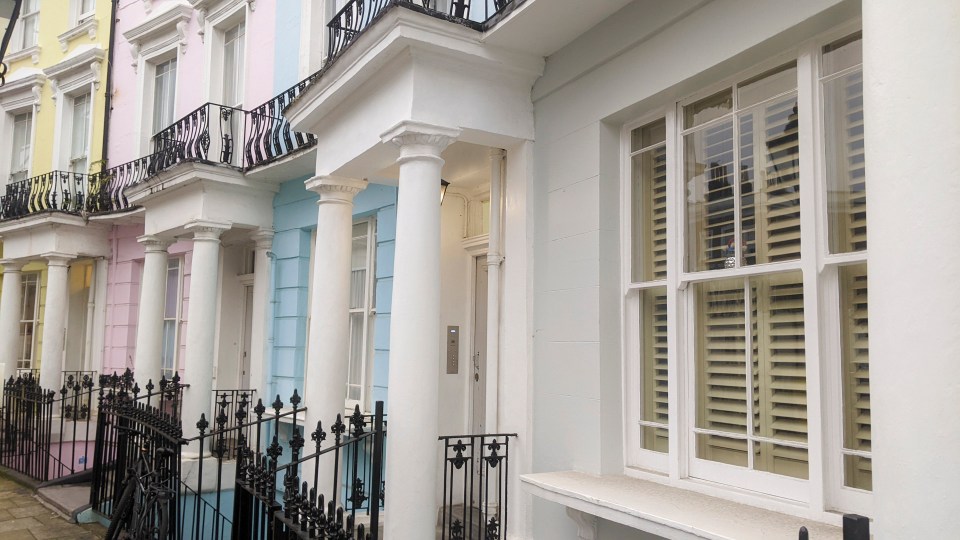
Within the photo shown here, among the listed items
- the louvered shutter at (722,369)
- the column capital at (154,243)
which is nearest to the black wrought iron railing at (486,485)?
the louvered shutter at (722,369)

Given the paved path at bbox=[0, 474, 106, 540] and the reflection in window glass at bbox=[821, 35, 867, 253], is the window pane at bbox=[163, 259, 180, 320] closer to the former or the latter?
the paved path at bbox=[0, 474, 106, 540]

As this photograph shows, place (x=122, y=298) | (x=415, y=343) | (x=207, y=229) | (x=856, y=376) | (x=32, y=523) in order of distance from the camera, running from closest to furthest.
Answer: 1. (x=856, y=376)
2. (x=415, y=343)
3. (x=32, y=523)
4. (x=207, y=229)
5. (x=122, y=298)

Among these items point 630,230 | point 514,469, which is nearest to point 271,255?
point 514,469

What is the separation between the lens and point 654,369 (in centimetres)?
404

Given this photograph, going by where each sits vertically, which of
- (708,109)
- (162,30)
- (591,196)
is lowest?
(591,196)

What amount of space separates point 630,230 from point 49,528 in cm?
627

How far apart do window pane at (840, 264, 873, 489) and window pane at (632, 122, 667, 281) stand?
3.76 ft

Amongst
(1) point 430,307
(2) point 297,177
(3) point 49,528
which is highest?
(2) point 297,177

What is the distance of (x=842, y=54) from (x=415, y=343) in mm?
2794

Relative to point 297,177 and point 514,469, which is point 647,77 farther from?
point 297,177

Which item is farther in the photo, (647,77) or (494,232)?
(494,232)

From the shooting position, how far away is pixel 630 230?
13.9ft

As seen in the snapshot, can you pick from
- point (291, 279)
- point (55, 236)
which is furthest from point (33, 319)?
point (291, 279)

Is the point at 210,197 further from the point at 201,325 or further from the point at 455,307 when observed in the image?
the point at 455,307
